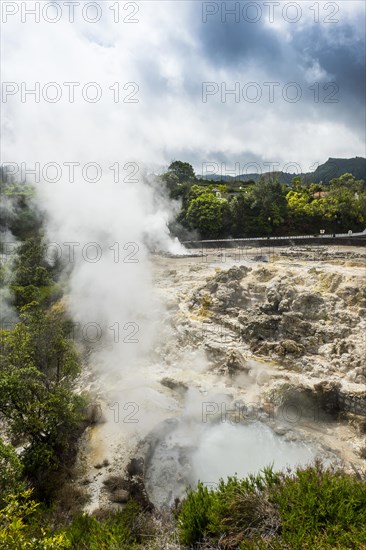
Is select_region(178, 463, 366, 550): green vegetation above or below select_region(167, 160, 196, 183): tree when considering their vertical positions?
below

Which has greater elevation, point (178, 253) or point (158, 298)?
point (178, 253)

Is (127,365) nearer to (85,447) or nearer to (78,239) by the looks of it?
(85,447)

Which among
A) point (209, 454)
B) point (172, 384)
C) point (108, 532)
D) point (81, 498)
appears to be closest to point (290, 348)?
point (172, 384)

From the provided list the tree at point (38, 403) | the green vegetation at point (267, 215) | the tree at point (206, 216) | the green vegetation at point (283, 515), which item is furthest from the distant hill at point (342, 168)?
the green vegetation at point (283, 515)

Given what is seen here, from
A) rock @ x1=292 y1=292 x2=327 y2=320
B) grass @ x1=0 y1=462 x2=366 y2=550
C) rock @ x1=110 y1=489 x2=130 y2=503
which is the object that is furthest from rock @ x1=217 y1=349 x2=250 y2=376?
rock @ x1=110 y1=489 x2=130 y2=503

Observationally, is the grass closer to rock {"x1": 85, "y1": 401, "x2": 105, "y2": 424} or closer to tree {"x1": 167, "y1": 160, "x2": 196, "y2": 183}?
rock {"x1": 85, "y1": 401, "x2": 105, "y2": 424}

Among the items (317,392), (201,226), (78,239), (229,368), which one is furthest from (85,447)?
(201,226)
